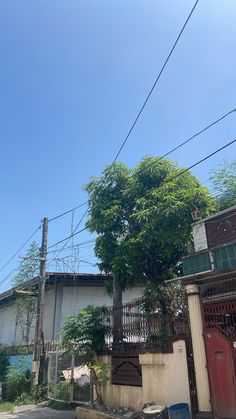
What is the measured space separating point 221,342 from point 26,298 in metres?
15.8

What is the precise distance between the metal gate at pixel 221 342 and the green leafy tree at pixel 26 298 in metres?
14.1

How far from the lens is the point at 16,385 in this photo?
53.8 feet

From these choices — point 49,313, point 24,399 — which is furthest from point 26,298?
point 24,399

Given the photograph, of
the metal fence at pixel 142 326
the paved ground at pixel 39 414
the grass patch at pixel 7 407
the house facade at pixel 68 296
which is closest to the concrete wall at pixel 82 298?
the house facade at pixel 68 296

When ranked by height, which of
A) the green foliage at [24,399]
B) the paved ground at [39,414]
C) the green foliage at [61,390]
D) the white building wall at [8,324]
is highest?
the white building wall at [8,324]

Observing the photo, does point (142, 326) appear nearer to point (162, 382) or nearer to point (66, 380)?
point (162, 382)

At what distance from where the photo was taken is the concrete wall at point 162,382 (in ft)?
28.7

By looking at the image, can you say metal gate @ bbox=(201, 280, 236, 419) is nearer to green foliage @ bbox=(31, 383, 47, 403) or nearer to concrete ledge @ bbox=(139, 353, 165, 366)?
concrete ledge @ bbox=(139, 353, 165, 366)

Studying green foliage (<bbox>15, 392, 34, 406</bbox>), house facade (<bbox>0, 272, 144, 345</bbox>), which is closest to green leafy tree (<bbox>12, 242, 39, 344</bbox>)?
house facade (<bbox>0, 272, 144, 345</bbox>)

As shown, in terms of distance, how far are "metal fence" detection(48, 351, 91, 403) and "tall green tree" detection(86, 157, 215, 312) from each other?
341cm

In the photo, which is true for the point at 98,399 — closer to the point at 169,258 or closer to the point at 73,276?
the point at 169,258

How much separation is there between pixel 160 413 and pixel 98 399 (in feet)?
12.1

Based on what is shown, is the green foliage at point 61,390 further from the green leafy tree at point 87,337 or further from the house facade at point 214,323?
the house facade at point 214,323

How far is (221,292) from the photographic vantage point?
27.5ft
